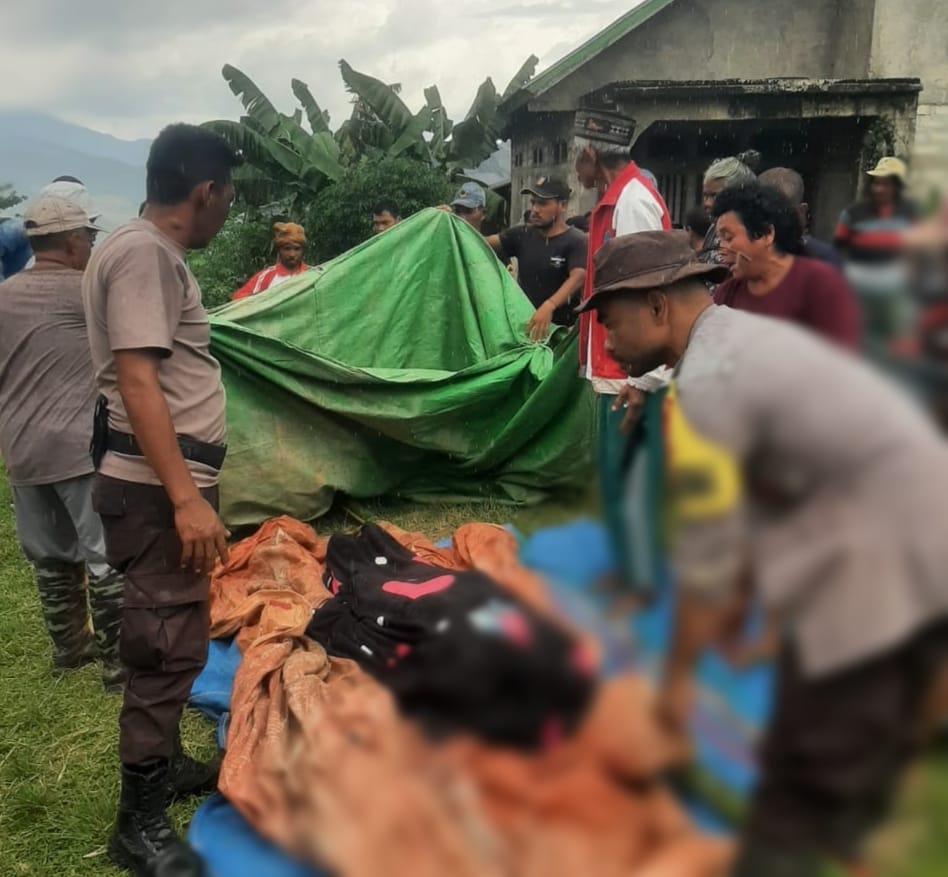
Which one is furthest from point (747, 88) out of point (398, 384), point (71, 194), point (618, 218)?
point (71, 194)

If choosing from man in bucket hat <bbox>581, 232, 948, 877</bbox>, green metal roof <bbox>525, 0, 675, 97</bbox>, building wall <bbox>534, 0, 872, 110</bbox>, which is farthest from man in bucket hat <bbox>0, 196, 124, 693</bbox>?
building wall <bbox>534, 0, 872, 110</bbox>

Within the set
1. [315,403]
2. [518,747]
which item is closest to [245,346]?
[315,403]

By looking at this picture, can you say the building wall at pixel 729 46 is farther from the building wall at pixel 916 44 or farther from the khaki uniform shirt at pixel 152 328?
the khaki uniform shirt at pixel 152 328

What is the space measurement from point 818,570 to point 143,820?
2.42m

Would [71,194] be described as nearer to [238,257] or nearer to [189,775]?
[189,775]

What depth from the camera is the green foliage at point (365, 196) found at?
1109 centimetres

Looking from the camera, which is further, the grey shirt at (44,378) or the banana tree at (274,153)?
the banana tree at (274,153)

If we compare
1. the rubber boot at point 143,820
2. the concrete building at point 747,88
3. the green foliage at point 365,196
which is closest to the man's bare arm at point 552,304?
the rubber boot at point 143,820

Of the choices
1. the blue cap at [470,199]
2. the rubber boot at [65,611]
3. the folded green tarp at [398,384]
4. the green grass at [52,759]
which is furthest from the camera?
the blue cap at [470,199]

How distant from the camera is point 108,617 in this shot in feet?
11.8

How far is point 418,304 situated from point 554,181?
3.57 ft

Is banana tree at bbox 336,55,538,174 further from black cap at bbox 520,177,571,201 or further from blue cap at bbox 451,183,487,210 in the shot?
black cap at bbox 520,177,571,201

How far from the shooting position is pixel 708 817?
690 millimetres

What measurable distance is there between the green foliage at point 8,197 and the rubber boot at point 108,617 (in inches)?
692
